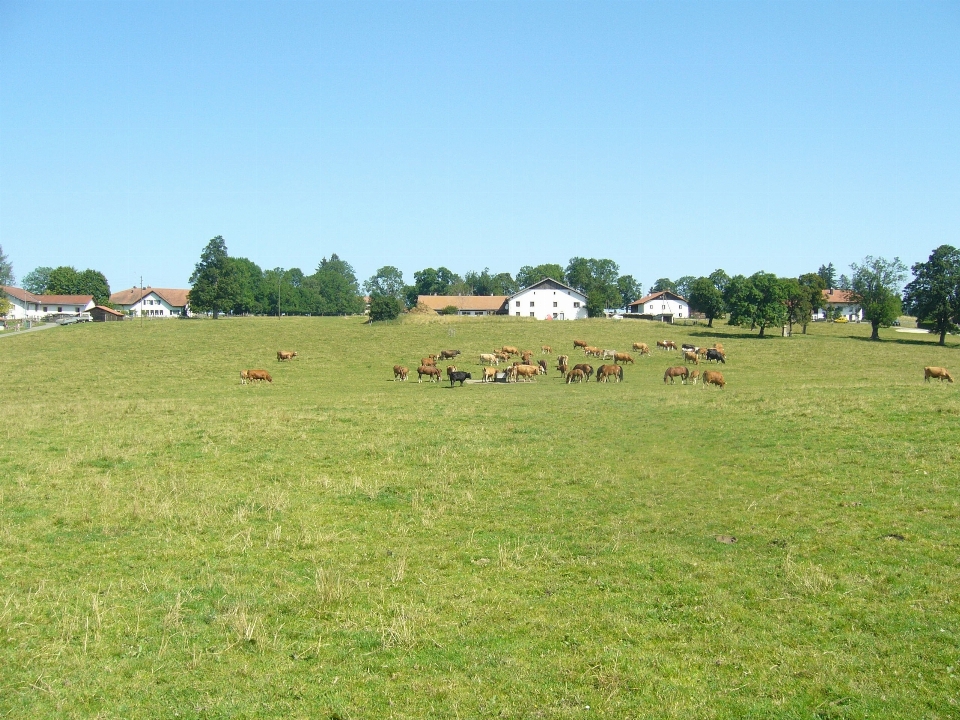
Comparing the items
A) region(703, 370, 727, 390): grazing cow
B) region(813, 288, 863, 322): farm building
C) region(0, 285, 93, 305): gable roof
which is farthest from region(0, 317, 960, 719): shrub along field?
region(0, 285, 93, 305): gable roof

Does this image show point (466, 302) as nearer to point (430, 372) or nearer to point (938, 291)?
point (938, 291)

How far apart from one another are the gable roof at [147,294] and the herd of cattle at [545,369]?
5167 inches

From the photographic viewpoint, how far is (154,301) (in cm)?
16825

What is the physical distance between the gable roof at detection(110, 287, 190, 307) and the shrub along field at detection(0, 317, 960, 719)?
15616 cm

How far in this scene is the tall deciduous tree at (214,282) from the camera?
119438mm

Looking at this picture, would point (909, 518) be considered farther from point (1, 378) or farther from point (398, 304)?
point (398, 304)

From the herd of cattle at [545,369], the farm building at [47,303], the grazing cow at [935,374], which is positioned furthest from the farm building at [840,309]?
the farm building at [47,303]

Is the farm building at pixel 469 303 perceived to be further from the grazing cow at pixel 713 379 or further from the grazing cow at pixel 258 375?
the grazing cow at pixel 713 379

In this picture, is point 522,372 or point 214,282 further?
point 214,282

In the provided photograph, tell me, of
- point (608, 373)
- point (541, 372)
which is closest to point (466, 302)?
point (541, 372)

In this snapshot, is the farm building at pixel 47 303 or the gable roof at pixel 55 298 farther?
the gable roof at pixel 55 298

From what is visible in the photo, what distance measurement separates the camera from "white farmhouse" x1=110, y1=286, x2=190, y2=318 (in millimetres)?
166000

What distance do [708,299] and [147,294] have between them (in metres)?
122

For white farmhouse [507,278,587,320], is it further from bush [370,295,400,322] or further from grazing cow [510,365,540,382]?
grazing cow [510,365,540,382]
